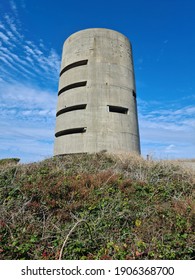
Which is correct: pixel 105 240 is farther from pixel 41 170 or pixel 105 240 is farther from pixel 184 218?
pixel 41 170

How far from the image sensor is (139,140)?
53.9 ft

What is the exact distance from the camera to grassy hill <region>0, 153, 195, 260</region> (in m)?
3.17

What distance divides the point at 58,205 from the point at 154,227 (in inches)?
82.5

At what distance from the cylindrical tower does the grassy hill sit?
8.23 metres

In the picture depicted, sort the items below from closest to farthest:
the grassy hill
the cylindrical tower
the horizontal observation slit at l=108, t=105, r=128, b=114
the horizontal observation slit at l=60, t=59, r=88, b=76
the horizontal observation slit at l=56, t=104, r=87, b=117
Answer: the grassy hill
the cylindrical tower
the horizontal observation slit at l=108, t=105, r=128, b=114
the horizontal observation slit at l=56, t=104, r=87, b=117
the horizontal observation slit at l=60, t=59, r=88, b=76

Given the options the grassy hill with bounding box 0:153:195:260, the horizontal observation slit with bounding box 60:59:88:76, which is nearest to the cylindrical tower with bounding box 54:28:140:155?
the horizontal observation slit with bounding box 60:59:88:76

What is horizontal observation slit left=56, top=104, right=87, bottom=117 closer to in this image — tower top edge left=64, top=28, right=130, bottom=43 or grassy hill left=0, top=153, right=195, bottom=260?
tower top edge left=64, top=28, right=130, bottom=43

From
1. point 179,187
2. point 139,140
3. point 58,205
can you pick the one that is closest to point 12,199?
point 58,205

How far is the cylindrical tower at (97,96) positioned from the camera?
47.9 feet

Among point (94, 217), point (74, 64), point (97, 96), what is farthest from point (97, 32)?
point (94, 217)

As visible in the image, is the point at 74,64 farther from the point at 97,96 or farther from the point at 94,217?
the point at 94,217

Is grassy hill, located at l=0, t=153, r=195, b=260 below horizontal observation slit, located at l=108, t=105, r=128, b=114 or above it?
below

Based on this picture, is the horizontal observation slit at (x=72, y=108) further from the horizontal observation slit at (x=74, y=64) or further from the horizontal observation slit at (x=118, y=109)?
the horizontal observation slit at (x=74, y=64)

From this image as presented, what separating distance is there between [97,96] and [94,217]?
479 inches
